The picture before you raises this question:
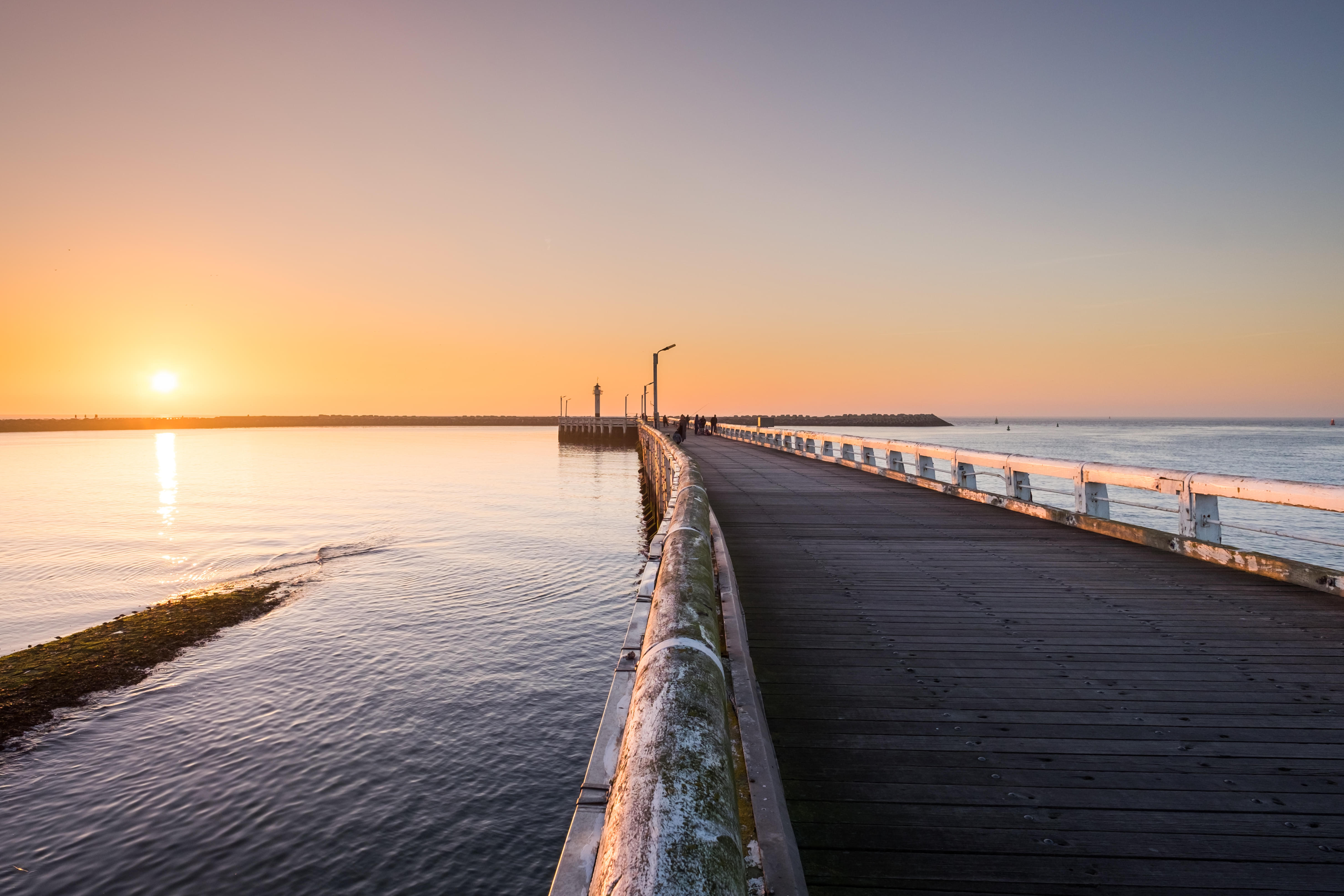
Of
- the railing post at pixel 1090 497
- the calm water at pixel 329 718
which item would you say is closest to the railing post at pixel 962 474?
the railing post at pixel 1090 497

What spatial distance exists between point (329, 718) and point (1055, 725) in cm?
856

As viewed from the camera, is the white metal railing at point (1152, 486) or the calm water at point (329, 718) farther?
the white metal railing at point (1152, 486)

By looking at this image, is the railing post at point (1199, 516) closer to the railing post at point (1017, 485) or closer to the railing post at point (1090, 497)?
the railing post at point (1090, 497)

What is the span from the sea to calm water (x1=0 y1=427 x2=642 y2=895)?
0.03m

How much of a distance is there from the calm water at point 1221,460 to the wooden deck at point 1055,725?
2.64 metres

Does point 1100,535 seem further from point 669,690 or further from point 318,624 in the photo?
point 318,624

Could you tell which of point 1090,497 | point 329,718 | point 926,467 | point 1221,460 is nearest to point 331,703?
point 329,718

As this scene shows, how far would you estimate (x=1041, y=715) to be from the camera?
3.83 metres

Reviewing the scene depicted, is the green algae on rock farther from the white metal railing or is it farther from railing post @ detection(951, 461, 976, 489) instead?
railing post @ detection(951, 461, 976, 489)

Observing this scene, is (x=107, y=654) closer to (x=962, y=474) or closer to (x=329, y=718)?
(x=329, y=718)

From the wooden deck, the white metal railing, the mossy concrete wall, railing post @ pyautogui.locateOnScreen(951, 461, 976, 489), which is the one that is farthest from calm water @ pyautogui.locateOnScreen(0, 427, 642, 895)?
railing post @ pyautogui.locateOnScreen(951, 461, 976, 489)

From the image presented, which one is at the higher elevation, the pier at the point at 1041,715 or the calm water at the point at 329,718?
the pier at the point at 1041,715

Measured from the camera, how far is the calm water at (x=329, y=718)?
631 cm

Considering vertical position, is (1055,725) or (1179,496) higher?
(1179,496)
